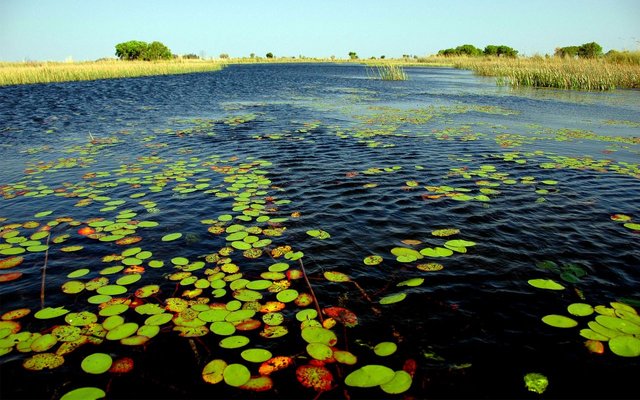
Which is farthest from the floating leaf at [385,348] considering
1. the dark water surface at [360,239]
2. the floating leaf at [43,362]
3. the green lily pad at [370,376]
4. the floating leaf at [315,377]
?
the floating leaf at [43,362]

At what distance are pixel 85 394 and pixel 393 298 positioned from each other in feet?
9.64

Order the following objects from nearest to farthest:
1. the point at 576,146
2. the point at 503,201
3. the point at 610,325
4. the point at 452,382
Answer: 1. the point at 452,382
2. the point at 610,325
3. the point at 503,201
4. the point at 576,146

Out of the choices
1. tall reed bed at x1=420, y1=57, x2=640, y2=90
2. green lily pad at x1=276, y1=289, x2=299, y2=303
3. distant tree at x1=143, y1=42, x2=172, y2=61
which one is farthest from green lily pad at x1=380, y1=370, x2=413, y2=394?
distant tree at x1=143, y1=42, x2=172, y2=61

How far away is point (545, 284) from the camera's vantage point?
13.7 ft

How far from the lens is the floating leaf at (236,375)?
2.86 m

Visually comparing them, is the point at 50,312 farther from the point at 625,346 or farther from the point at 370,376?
the point at 625,346

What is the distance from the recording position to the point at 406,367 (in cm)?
309

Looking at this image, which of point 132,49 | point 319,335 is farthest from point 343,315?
point 132,49

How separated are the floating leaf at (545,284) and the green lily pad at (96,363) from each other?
14.9 ft

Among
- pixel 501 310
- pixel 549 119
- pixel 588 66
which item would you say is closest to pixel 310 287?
pixel 501 310

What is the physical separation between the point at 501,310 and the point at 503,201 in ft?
11.3

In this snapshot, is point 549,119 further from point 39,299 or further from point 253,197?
point 39,299

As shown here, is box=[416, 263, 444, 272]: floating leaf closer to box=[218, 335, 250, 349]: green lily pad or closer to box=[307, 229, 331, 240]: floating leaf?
box=[307, 229, 331, 240]: floating leaf

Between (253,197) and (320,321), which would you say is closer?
(320,321)
